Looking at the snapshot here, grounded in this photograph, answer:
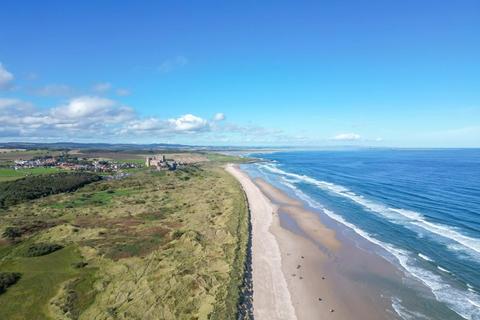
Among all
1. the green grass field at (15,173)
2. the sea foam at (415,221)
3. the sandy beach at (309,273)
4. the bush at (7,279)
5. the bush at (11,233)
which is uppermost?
the green grass field at (15,173)

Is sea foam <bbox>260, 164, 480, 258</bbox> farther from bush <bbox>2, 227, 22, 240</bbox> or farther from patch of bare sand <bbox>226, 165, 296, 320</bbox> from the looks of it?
bush <bbox>2, 227, 22, 240</bbox>

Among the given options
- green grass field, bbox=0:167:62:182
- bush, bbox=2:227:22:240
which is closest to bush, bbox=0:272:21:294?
bush, bbox=2:227:22:240

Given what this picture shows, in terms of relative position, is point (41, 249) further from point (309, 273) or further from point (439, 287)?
point (439, 287)

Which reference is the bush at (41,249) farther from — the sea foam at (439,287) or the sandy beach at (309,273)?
the sea foam at (439,287)

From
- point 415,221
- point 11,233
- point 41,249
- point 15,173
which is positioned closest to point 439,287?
point 415,221

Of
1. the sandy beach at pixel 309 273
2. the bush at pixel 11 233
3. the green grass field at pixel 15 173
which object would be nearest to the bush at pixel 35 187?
the green grass field at pixel 15 173

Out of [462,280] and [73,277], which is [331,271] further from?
[73,277]

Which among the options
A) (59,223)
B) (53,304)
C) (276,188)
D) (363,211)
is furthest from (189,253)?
(276,188)
